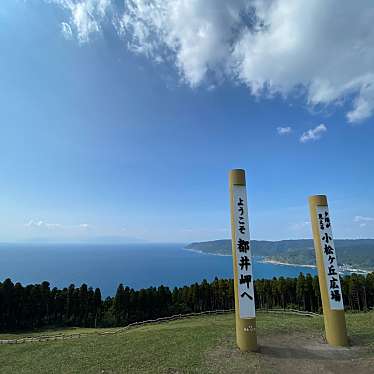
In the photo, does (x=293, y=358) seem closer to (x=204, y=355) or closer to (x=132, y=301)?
(x=204, y=355)

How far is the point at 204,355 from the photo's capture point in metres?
10.2

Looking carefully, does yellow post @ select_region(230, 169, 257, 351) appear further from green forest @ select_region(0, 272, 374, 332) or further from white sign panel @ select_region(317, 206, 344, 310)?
green forest @ select_region(0, 272, 374, 332)

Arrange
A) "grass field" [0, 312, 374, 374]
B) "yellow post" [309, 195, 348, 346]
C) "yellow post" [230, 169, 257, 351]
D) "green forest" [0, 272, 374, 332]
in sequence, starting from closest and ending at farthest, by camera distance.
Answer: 1. "grass field" [0, 312, 374, 374]
2. "yellow post" [230, 169, 257, 351]
3. "yellow post" [309, 195, 348, 346]
4. "green forest" [0, 272, 374, 332]

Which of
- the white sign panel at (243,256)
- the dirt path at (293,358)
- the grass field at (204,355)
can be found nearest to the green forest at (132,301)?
the grass field at (204,355)

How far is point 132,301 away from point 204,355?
28.6 m

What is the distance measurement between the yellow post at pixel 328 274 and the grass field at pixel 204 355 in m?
0.65

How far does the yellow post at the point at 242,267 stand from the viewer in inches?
411

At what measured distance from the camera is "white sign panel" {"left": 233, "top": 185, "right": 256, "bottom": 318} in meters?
10.5

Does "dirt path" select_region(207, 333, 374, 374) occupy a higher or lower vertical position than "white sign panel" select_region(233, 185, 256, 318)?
lower

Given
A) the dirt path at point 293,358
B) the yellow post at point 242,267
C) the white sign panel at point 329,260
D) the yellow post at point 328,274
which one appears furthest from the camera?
the white sign panel at point 329,260

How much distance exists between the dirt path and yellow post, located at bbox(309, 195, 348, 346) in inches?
24.0

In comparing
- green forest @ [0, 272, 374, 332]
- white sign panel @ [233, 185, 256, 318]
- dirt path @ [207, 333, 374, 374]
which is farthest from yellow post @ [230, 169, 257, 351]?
green forest @ [0, 272, 374, 332]

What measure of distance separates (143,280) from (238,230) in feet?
402

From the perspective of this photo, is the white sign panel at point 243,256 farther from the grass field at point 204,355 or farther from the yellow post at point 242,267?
the grass field at point 204,355
